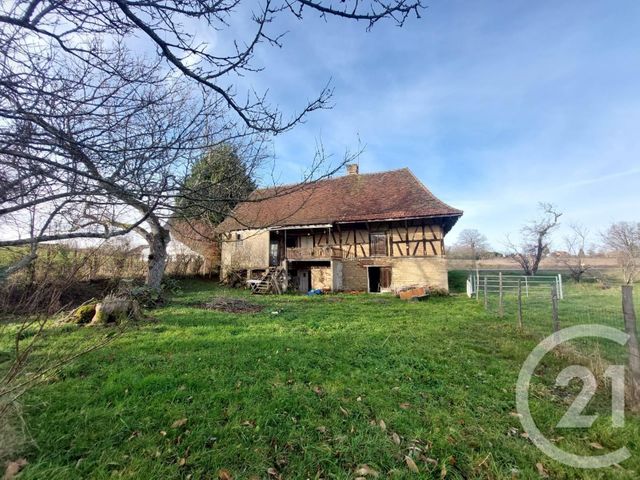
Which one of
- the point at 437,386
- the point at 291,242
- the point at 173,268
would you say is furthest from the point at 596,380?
the point at 173,268

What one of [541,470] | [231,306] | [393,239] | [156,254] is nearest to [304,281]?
[393,239]

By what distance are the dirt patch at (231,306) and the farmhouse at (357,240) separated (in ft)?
16.0

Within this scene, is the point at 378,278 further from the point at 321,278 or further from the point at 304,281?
the point at 304,281

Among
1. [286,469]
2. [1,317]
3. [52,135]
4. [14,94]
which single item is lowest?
[286,469]

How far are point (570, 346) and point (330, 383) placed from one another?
4419mm

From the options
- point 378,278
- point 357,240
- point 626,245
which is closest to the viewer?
point 378,278

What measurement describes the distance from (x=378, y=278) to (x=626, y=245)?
964 inches

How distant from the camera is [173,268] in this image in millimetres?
20641

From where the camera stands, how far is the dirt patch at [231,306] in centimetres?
1002

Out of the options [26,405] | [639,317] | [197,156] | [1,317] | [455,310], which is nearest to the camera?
[1,317]

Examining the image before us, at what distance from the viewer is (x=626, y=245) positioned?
26453 millimetres

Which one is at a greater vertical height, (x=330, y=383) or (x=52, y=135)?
(x=52, y=135)

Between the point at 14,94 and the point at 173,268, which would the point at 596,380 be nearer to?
the point at 14,94

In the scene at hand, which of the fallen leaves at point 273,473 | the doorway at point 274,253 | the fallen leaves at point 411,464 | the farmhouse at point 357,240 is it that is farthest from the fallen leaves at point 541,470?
the doorway at point 274,253
